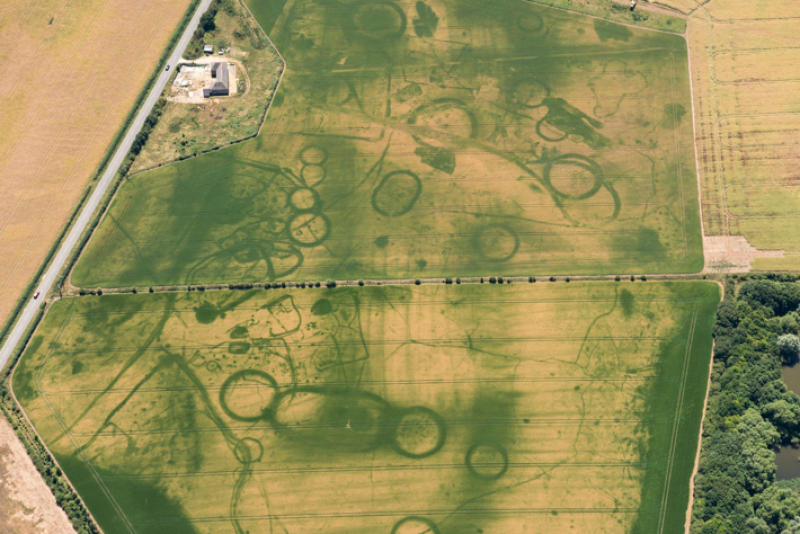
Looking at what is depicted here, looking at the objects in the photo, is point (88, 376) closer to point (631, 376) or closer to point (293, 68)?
point (293, 68)

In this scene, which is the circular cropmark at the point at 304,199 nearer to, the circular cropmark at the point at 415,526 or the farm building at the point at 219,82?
the farm building at the point at 219,82

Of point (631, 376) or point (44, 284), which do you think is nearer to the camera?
point (631, 376)

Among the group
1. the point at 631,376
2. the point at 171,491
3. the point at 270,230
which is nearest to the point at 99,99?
the point at 270,230

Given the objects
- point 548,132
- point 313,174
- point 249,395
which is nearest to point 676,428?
point 548,132

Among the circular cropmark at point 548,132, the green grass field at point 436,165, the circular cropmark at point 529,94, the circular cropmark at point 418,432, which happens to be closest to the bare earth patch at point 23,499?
the green grass field at point 436,165

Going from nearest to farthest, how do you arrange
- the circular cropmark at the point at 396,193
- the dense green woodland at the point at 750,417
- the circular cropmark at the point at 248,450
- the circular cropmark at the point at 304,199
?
the dense green woodland at the point at 750,417 < the circular cropmark at the point at 248,450 < the circular cropmark at the point at 396,193 < the circular cropmark at the point at 304,199

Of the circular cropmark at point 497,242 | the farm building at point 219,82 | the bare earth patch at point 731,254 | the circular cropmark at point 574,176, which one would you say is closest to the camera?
the bare earth patch at point 731,254

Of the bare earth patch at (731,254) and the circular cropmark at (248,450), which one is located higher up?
the bare earth patch at (731,254)
